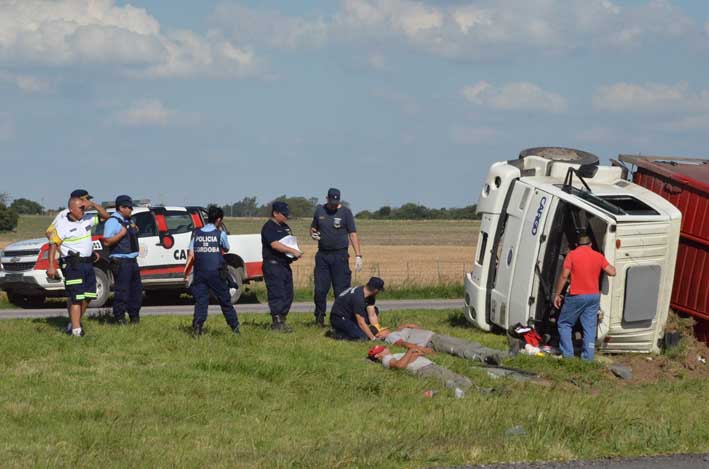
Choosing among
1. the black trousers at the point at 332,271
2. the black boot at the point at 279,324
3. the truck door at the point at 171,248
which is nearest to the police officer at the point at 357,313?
the black boot at the point at 279,324

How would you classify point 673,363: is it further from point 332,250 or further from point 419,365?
point 332,250

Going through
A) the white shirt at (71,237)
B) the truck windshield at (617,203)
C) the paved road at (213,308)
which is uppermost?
the truck windshield at (617,203)

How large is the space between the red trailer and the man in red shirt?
1753 millimetres

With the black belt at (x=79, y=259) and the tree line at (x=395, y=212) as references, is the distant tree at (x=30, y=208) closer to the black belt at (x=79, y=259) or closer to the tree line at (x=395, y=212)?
the tree line at (x=395, y=212)

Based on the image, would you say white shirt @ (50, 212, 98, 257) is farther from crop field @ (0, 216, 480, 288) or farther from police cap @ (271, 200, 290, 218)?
crop field @ (0, 216, 480, 288)

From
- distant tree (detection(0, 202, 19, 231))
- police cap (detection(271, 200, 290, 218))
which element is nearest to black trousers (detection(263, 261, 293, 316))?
police cap (detection(271, 200, 290, 218))

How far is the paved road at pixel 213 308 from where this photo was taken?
1892 cm

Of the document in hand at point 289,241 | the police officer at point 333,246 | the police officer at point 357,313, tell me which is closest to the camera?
the police officer at point 357,313

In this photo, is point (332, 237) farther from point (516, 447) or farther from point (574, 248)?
point (516, 447)

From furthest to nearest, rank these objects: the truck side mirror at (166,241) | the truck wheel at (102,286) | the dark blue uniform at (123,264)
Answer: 1. the truck side mirror at (166,241)
2. the truck wheel at (102,286)
3. the dark blue uniform at (123,264)

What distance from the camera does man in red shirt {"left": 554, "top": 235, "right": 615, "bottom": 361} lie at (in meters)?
12.9

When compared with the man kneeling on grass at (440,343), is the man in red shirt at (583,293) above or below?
above

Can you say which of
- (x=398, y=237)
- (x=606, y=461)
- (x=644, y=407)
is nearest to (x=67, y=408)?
(x=606, y=461)

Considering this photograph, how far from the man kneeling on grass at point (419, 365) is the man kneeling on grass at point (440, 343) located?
46cm
